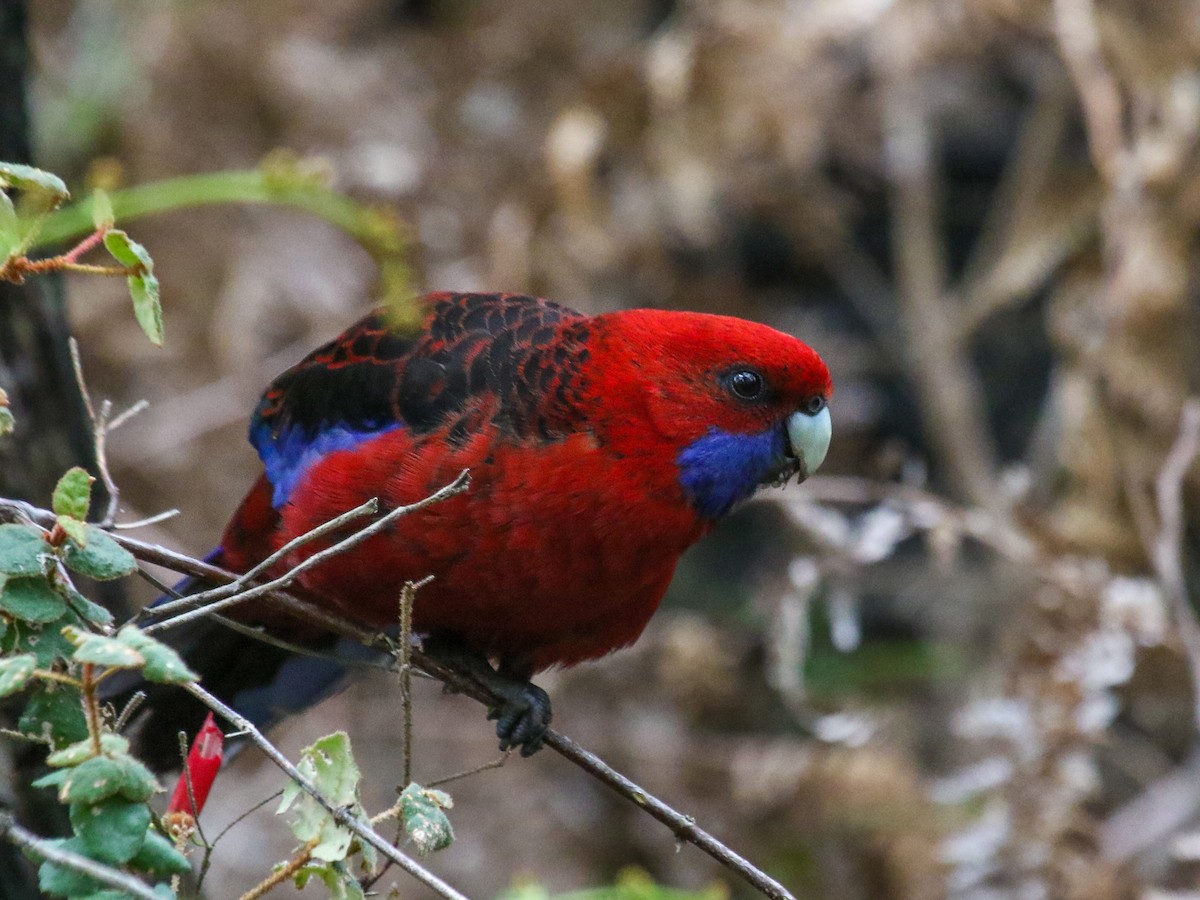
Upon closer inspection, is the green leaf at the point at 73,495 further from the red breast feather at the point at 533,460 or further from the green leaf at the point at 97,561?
the red breast feather at the point at 533,460

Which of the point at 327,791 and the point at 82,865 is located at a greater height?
the point at 82,865

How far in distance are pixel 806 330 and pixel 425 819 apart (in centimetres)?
487

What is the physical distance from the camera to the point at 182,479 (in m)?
4.84

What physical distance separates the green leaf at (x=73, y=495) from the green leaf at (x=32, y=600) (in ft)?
0.24

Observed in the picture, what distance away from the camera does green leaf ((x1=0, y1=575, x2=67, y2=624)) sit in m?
1.28

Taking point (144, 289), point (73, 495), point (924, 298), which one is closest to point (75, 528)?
point (73, 495)

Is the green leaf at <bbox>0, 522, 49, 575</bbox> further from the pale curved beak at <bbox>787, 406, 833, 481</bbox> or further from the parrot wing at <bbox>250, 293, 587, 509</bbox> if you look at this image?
the pale curved beak at <bbox>787, 406, 833, 481</bbox>

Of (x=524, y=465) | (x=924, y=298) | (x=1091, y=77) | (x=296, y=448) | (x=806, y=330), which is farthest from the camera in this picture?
(x=806, y=330)

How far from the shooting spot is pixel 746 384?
2295 mm

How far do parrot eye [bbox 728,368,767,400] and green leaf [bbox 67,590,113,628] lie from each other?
4.03 ft

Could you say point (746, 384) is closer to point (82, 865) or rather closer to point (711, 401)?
point (711, 401)

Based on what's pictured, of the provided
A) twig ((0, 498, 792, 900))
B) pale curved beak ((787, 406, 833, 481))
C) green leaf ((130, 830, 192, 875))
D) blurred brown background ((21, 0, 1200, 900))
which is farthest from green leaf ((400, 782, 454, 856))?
blurred brown background ((21, 0, 1200, 900))

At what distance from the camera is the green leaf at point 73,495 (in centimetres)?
131

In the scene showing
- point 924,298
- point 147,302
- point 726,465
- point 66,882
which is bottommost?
point 924,298
